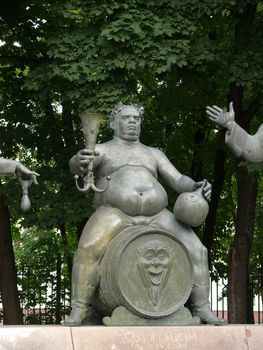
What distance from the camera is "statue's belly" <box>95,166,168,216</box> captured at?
8.59m

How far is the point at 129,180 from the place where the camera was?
8664 mm

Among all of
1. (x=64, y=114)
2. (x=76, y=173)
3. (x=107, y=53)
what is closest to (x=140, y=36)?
(x=107, y=53)

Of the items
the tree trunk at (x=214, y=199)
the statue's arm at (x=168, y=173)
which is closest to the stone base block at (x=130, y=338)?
the statue's arm at (x=168, y=173)

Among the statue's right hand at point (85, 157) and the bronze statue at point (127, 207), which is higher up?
the statue's right hand at point (85, 157)

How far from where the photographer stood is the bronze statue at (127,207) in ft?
27.3

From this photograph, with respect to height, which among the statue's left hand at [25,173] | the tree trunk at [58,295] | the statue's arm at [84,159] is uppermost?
the statue's arm at [84,159]

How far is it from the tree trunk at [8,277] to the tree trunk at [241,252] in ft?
12.4

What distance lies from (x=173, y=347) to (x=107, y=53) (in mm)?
6751

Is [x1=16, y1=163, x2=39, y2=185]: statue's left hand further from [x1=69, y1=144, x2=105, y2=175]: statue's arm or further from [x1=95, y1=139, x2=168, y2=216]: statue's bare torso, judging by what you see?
[x1=95, y1=139, x2=168, y2=216]: statue's bare torso

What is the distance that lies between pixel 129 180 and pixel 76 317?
4.58 feet

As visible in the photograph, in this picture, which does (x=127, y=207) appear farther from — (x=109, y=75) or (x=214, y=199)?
(x=214, y=199)

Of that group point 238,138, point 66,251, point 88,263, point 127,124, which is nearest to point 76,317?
point 88,263

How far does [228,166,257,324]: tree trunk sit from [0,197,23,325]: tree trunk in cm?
377

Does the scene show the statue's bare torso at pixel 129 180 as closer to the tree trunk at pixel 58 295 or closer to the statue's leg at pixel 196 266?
the statue's leg at pixel 196 266
